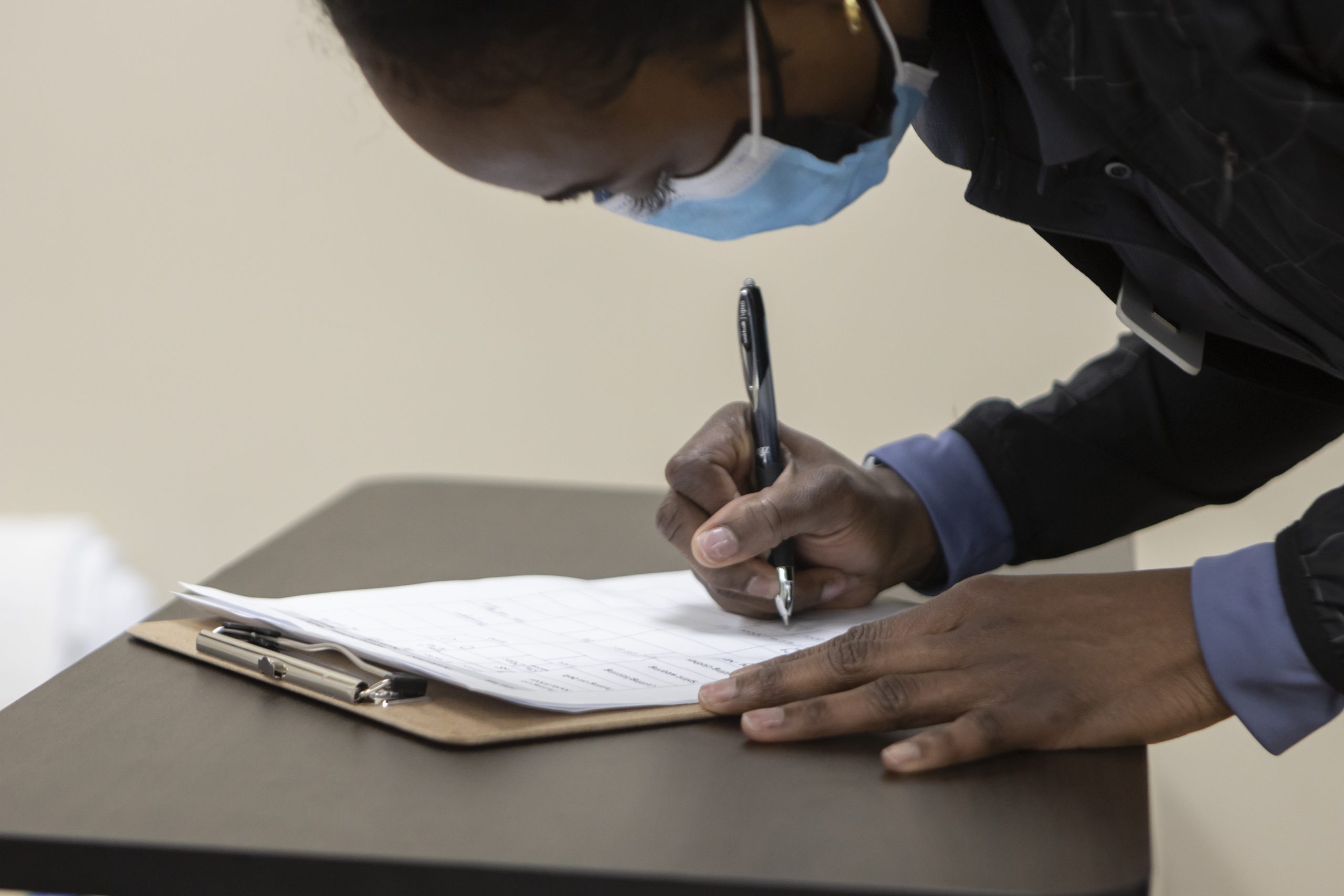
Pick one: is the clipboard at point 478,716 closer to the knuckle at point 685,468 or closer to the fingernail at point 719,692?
the fingernail at point 719,692

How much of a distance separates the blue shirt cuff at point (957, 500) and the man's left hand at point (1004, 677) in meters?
0.29

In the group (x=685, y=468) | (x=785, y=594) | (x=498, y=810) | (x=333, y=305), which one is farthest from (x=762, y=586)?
(x=333, y=305)

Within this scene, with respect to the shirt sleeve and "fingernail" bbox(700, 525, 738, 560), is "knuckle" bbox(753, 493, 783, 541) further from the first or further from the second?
the shirt sleeve

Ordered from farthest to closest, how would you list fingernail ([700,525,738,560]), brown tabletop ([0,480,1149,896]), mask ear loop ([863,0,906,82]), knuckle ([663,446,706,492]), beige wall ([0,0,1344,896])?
beige wall ([0,0,1344,896]) → knuckle ([663,446,706,492]) → fingernail ([700,525,738,560]) → mask ear loop ([863,0,906,82]) → brown tabletop ([0,480,1149,896])

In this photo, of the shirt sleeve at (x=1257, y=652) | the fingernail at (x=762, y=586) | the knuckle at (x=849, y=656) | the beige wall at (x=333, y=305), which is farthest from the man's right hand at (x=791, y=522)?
the beige wall at (x=333, y=305)

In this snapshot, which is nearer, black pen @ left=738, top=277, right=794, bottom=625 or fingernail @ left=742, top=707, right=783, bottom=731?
fingernail @ left=742, top=707, right=783, bottom=731

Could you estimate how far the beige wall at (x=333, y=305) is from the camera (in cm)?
175

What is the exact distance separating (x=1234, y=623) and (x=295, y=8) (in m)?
1.63

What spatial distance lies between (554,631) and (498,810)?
267mm

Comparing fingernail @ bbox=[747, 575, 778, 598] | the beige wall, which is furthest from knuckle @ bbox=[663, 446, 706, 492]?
the beige wall

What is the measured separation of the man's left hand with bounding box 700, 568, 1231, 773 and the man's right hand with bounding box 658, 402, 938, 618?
0.17 meters

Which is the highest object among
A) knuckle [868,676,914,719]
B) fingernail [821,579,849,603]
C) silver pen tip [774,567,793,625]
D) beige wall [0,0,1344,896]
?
beige wall [0,0,1344,896]

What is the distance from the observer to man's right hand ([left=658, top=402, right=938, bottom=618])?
2.66 ft

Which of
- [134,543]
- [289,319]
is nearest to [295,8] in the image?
[289,319]
